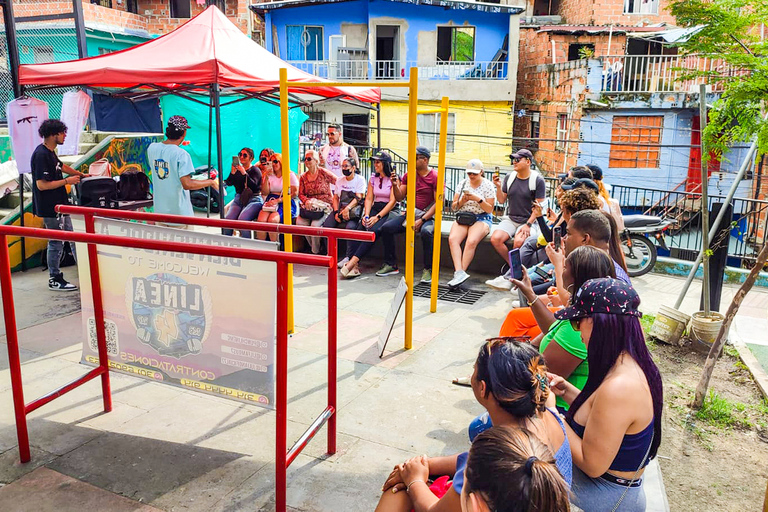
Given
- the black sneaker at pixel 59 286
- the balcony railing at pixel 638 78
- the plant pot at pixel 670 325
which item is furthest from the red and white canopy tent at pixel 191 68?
the balcony railing at pixel 638 78

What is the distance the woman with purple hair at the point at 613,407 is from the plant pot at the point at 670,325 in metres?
3.06

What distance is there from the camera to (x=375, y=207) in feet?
25.7

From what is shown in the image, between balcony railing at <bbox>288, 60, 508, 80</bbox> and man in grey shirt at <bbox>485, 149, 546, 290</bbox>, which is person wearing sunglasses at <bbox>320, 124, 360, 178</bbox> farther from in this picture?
balcony railing at <bbox>288, 60, 508, 80</bbox>

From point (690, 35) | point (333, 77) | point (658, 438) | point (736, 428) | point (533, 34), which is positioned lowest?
point (736, 428)

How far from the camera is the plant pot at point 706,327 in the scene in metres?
5.09

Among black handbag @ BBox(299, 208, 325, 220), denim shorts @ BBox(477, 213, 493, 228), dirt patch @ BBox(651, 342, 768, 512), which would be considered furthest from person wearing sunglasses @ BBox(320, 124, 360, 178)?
dirt patch @ BBox(651, 342, 768, 512)

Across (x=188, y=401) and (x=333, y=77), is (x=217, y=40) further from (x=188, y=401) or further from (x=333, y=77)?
(x=333, y=77)

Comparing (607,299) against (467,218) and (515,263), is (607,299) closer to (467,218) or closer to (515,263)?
(515,263)

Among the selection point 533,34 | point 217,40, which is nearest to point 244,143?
point 217,40

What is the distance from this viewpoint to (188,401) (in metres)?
4.18

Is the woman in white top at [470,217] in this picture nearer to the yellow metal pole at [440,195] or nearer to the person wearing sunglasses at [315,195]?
the yellow metal pole at [440,195]

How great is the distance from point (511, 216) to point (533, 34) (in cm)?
1905

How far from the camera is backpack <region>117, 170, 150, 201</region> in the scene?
8.01 meters

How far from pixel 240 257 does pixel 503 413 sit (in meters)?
1.43
